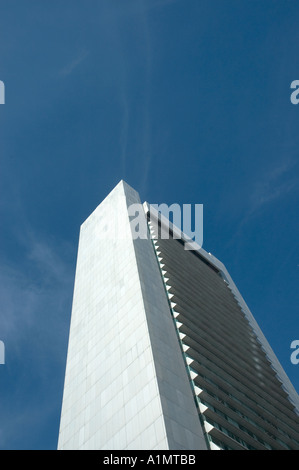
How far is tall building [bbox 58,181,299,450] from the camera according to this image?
2572 centimetres

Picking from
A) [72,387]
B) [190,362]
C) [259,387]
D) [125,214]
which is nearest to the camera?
[190,362]

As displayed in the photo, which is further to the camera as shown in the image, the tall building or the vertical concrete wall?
the tall building

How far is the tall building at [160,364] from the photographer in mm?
25719

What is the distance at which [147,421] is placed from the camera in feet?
80.0

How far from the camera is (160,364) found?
28297mm

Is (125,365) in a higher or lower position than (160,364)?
higher

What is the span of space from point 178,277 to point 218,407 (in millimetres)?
19856

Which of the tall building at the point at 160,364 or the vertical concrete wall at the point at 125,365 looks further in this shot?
the tall building at the point at 160,364

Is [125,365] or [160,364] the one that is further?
[125,365]

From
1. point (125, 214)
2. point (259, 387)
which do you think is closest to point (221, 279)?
point (125, 214)

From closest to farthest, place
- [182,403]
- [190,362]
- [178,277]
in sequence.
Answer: [182,403]
[190,362]
[178,277]

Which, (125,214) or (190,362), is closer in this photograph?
(190,362)
